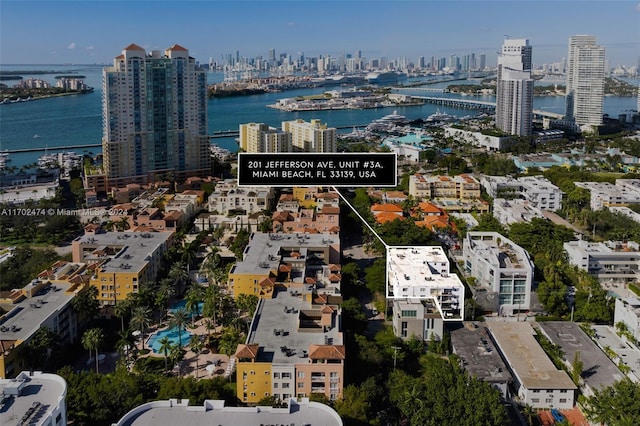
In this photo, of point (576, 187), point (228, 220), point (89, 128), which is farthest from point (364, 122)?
point (228, 220)

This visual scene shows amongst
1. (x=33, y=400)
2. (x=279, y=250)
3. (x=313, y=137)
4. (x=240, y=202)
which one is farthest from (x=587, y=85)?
(x=33, y=400)

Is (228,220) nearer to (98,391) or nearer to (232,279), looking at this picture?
(232,279)

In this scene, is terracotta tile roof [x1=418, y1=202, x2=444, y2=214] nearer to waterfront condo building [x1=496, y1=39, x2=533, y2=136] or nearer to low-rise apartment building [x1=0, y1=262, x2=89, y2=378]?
low-rise apartment building [x1=0, y1=262, x2=89, y2=378]

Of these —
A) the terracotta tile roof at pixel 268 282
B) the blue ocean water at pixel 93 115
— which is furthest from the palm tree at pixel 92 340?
the blue ocean water at pixel 93 115

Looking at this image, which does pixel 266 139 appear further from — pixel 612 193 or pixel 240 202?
pixel 612 193

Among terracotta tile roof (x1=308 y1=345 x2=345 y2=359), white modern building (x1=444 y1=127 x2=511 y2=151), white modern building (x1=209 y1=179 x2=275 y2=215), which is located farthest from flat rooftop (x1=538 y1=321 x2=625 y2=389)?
white modern building (x1=444 y1=127 x2=511 y2=151)

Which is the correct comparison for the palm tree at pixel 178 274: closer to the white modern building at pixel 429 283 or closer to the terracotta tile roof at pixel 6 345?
the terracotta tile roof at pixel 6 345
